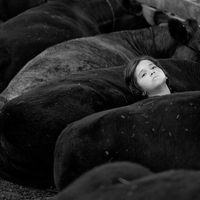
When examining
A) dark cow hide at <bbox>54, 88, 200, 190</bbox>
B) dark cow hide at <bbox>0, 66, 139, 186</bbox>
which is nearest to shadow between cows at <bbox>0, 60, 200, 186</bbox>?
dark cow hide at <bbox>0, 66, 139, 186</bbox>

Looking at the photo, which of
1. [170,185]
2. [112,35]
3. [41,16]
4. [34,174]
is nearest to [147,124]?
[34,174]

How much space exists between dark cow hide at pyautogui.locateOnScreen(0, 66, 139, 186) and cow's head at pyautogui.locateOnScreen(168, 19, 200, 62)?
1645mm

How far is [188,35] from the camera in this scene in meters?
6.57

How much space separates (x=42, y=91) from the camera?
491 cm

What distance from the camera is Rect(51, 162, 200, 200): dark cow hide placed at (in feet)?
6.54

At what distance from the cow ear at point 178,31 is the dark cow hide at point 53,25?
4.50ft

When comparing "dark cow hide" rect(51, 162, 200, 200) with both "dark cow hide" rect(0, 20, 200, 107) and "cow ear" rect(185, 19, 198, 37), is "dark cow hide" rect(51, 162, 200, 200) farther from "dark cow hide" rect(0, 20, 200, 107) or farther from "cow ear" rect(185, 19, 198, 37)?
"cow ear" rect(185, 19, 198, 37)

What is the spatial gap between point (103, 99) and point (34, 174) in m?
0.75

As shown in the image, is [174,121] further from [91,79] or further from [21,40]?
[21,40]

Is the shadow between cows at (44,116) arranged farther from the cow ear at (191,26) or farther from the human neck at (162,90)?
the cow ear at (191,26)

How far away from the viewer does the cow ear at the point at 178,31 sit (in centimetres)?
656

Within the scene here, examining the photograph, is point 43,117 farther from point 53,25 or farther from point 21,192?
point 53,25

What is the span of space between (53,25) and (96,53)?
1234mm

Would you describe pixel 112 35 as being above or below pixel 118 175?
below
